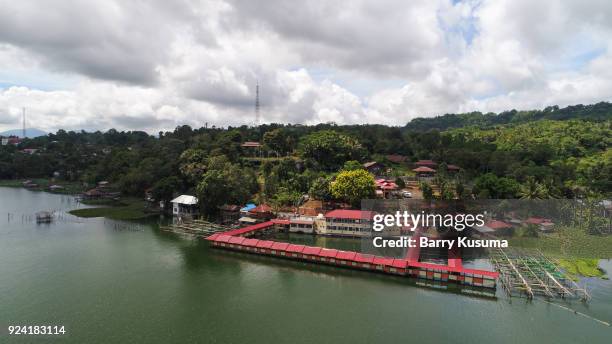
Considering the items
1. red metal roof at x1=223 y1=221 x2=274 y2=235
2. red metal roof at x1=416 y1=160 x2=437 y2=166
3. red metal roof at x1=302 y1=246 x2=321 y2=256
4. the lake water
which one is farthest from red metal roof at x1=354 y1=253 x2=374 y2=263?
red metal roof at x1=416 y1=160 x2=437 y2=166

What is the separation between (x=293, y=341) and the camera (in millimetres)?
20672

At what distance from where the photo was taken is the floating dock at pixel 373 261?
2812cm

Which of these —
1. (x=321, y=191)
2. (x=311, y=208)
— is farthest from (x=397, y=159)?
(x=311, y=208)

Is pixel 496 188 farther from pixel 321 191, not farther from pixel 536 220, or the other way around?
pixel 321 191

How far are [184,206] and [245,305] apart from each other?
3280 centimetres

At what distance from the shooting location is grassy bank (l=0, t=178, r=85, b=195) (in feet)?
275

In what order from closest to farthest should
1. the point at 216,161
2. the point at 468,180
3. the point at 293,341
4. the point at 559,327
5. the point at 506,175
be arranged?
the point at 293,341 → the point at 559,327 → the point at 216,161 → the point at 506,175 → the point at 468,180

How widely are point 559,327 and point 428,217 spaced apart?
2095cm

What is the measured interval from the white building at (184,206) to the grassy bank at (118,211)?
6106 millimetres

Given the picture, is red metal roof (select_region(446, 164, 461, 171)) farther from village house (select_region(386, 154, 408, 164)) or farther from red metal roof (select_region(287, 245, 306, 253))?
red metal roof (select_region(287, 245, 306, 253))

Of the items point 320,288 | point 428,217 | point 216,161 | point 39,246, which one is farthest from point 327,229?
point 39,246

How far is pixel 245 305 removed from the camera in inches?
993

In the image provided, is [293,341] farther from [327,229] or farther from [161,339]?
[327,229]

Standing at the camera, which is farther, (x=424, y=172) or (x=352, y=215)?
(x=424, y=172)
